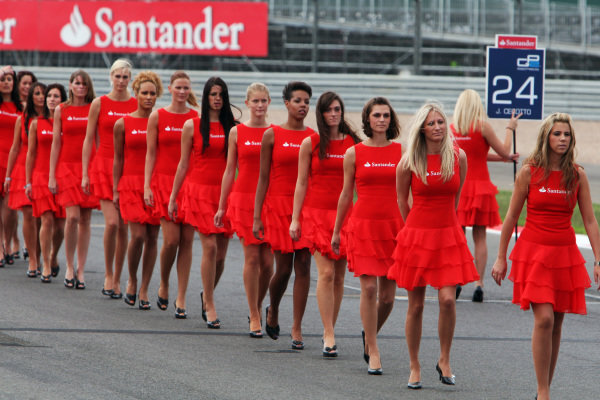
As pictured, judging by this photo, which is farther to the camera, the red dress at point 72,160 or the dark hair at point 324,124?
the red dress at point 72,160

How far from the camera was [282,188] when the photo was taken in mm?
9742

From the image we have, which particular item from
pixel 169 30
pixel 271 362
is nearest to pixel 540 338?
pixel 271 362

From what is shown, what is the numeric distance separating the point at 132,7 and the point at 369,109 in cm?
2916

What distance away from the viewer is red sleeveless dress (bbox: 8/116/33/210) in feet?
44.9

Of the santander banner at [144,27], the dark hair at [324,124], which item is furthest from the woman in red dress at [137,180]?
the santander banner at [144,27]

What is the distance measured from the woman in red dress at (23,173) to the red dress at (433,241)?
6.15 metres

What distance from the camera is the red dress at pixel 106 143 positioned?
12.0 metres

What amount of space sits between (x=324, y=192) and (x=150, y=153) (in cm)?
229

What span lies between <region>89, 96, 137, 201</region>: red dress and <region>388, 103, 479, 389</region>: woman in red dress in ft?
14.9

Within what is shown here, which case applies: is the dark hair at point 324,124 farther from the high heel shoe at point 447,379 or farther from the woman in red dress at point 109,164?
the woman in red dress at point 109,164

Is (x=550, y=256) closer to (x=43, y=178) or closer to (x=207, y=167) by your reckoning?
(x=207, y=167)

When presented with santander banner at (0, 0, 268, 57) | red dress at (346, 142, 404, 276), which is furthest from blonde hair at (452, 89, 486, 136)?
santander banner at (0, 0, 268, 57)

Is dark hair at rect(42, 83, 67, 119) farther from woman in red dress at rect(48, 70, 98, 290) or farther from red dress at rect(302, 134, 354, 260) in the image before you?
red dress at rect(302, 134, 354, 260)

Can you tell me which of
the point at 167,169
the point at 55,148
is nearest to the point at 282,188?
the point at 167,169
